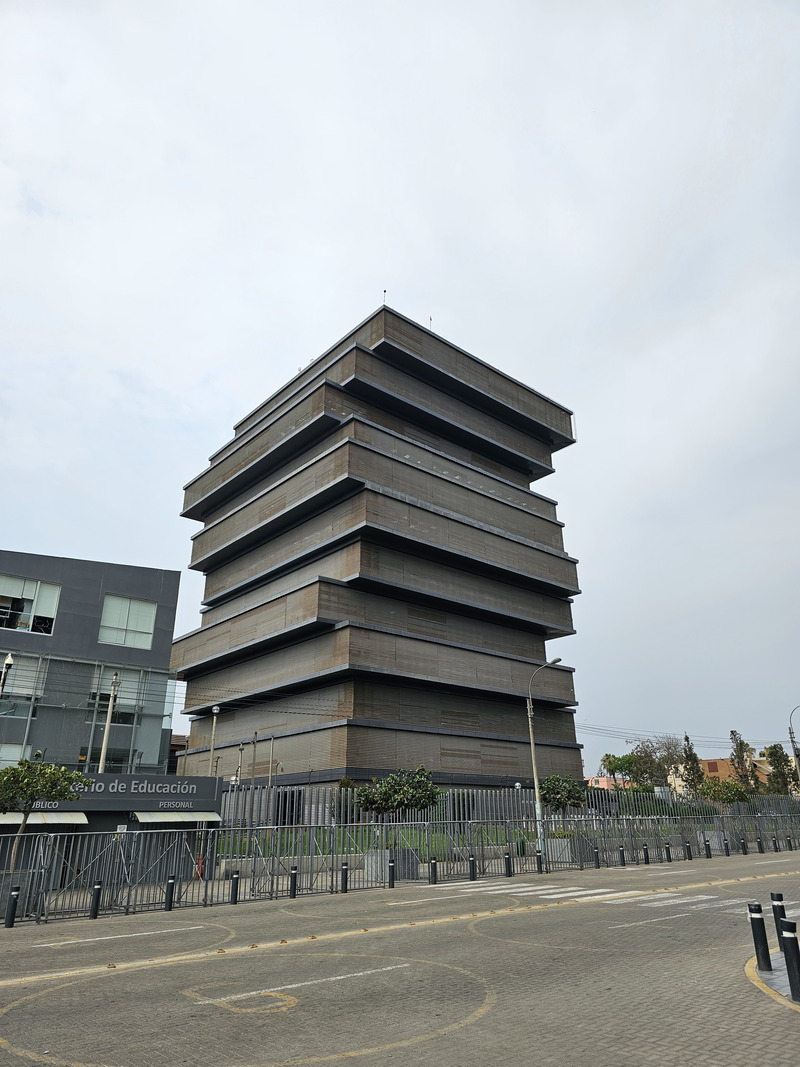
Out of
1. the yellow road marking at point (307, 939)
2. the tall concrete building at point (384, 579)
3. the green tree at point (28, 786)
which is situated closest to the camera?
the yellow road marking at point (307, 939)

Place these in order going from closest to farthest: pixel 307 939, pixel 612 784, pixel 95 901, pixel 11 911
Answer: pixel 307 939 → pixel 11 911 → pixel 95 901 → pixel 612 784

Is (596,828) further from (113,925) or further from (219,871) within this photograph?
(113,925)

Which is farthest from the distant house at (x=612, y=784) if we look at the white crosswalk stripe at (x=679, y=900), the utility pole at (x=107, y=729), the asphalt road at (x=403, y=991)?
the asphalt road at (x=403, y=991)

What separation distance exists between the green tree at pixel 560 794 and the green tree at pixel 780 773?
60228 mm

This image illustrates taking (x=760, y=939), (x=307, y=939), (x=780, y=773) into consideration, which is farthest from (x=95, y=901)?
(x=780, y=773)

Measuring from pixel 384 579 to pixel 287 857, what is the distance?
3594 centimetres

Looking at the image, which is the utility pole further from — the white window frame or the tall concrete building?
the tall concrete building

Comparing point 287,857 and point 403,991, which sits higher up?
point 287,857

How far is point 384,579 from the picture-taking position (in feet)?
189

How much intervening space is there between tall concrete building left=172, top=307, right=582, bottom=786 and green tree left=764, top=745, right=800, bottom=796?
119ft

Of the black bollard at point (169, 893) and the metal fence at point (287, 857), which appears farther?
the black bollard at point (169, 893)

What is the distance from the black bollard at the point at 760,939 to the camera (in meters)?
8.74

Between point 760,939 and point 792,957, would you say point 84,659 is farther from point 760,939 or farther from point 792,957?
point 792,957

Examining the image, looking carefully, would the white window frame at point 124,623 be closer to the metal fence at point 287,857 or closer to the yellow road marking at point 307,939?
the metal fence at point 287,857
